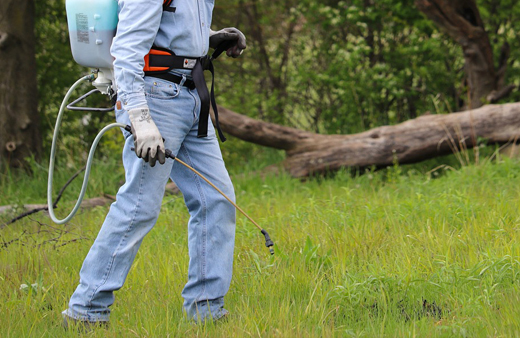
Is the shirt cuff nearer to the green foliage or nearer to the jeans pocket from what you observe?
the jeans pocket

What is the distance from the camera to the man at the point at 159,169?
2.66 metres

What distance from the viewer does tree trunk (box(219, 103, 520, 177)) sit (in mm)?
6602

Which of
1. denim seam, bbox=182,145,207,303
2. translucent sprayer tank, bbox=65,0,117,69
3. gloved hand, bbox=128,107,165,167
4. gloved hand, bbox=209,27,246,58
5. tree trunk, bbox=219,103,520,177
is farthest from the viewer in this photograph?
tree trunk, bbox=219,103,520,177

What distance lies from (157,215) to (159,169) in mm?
248

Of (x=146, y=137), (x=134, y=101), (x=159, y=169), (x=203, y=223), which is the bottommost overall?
(x=203, y=223)

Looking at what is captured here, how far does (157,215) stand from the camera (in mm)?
2984

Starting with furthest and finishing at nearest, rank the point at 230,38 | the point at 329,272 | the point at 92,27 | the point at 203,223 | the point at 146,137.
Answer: the point at 329,272, the point at 230,38, the point at 203,223, the point at 92,27, the point at 146,137

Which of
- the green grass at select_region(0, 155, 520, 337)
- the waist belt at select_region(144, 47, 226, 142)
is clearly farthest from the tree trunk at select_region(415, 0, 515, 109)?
the waist belt at select_region(144, 47, 226, 142)

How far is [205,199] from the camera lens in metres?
3.08

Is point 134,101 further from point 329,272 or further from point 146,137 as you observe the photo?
point 329,272

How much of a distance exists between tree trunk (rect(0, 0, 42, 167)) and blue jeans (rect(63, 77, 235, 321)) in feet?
16.0

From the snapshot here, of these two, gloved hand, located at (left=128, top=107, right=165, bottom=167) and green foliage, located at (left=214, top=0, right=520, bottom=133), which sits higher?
gloved hand, located at (left=128, top=107, right=165, bottom=167)

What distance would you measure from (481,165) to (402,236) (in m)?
2.59

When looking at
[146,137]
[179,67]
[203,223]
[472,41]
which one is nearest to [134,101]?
[146,137]
